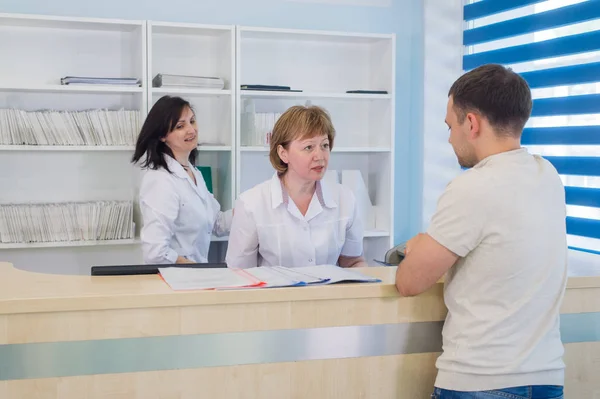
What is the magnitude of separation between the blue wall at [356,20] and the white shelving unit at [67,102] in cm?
14

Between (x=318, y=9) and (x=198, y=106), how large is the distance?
0.97 metres

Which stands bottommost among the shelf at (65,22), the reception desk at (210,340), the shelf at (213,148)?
the reception desk at (210,340)

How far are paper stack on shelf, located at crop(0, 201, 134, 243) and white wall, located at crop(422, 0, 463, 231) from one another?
6.30 ft

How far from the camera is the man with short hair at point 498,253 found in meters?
1.78

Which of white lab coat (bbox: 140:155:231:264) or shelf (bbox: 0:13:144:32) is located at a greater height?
shelf (bbox: 0:13:144:32)

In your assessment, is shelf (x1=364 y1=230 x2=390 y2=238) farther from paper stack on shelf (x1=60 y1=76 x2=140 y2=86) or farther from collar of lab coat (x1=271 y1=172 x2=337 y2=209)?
collar of lab coat (x1=271 y1=172 x2=337 y2=209)

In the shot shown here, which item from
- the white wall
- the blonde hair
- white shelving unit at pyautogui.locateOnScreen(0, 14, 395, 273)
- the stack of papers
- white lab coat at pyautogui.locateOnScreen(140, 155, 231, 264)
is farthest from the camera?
the white wall

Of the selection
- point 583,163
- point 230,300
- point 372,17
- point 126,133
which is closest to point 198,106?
point 126,133

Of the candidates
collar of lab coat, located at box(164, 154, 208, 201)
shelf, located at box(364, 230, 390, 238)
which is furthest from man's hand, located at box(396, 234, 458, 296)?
shelf, located at box(364, 230, 390, 238)

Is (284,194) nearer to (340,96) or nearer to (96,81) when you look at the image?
(96,81)

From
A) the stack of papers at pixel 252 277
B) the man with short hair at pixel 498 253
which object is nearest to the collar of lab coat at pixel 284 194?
the stack of papers at pixel 252 277

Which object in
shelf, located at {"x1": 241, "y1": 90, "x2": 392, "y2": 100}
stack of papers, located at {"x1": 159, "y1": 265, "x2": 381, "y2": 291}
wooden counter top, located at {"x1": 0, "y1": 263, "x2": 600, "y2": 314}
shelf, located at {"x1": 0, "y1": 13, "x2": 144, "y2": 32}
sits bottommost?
wooden counter top, located at {"x1": 0, "y1": 263, "x2": 600, "y2": 314}

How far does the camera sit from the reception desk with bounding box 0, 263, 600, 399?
1803mm

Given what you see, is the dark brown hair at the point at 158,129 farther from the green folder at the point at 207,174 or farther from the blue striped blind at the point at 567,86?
the blue striped blind at the point at 567,86
